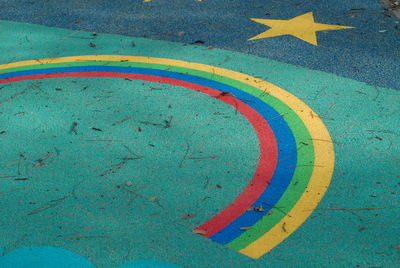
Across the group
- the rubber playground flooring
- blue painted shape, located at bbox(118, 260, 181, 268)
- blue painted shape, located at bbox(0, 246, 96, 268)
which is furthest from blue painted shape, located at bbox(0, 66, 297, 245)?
blue painted shape, located at bbox(0, 246, 96, 268)

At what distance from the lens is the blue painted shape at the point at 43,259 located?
1.97 meters

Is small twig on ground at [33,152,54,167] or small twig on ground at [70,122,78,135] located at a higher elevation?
small twig on ground at [70,122,78,135]

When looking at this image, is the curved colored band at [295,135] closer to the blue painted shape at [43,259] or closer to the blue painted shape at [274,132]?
the blue painted shape at [274,132]

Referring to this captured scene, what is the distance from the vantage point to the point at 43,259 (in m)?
2.00

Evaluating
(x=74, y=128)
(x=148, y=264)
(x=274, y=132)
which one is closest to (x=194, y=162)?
(x=274, y=132)

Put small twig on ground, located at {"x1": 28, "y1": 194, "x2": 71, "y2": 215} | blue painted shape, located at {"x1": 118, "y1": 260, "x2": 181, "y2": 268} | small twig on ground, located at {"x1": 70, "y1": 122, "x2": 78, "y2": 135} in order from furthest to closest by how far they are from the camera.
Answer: small twig on ground, located at {"x1": 70, "y1": 122, "x2": 78, "y2": 135}, small twig on ground, located at {"x1": 28, "y1": 194, "x2": 71, "y2": 215}, blue painted shape, located at {"x1": 118, "y1": 260, "x2": 181, "y2": 268}

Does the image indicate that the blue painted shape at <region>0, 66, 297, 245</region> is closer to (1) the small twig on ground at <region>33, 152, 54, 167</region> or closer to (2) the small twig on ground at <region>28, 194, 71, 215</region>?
(2) the small twig on ground at <region>28, 194, 71, 215</region>

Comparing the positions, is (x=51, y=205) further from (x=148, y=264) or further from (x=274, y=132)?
(x=274, y=132)

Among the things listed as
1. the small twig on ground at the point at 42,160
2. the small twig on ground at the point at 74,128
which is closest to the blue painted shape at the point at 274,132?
the small twig on ground at the point at 74,128

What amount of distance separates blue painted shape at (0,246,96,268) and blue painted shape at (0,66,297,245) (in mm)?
629

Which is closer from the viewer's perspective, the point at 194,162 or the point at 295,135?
the point at 194,162

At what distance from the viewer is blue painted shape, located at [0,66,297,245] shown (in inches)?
85.7

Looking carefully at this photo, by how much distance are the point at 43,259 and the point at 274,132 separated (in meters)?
1.56

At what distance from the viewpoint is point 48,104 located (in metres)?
3.25
